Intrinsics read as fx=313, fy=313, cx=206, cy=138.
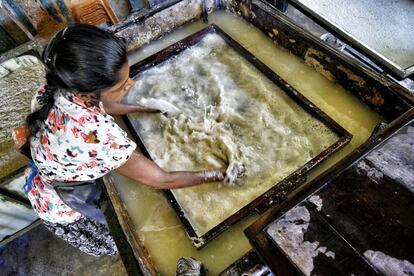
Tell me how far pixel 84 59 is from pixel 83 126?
31 centimetres

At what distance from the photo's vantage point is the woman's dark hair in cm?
131

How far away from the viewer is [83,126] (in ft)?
4.72

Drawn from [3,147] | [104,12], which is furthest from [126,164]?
[104,12]

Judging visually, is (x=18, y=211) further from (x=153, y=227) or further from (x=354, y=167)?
(x=354, y=167)

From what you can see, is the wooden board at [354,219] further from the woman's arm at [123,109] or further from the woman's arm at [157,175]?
the woman's arm at [123,109]

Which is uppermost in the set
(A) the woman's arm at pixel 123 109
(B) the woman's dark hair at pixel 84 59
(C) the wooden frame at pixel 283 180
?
(B) the woman's dark hair at pixel 84 59

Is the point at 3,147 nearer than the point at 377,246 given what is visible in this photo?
No

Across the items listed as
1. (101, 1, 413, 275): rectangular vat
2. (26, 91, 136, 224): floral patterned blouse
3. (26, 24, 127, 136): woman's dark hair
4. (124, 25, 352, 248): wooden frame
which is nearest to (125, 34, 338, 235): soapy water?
(124, 25, 352, 248): wooden frame

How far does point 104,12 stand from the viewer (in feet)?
11.7

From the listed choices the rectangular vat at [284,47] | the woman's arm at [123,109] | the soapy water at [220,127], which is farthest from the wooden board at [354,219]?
the woman's arm at [123,109]

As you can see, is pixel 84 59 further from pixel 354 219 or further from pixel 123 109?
pixel 354 219

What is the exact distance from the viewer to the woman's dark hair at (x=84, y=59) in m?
1.31

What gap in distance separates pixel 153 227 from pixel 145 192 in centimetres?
25

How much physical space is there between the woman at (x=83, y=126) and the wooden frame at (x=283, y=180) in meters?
0.30
